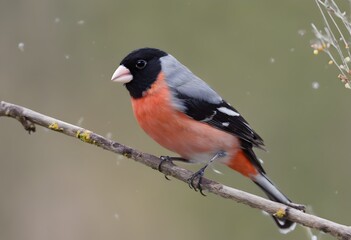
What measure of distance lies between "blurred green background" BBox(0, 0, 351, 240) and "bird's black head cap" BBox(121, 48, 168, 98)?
67.3 inches

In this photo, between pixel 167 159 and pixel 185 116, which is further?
pixel 185 116

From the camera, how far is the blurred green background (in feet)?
18.3

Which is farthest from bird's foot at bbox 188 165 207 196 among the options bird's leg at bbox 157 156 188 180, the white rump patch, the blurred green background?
the blurred green background

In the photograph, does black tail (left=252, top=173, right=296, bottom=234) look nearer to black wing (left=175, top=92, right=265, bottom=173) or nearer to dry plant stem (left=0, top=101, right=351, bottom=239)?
black wing (left=175, top=92, right=265, bottom=173)

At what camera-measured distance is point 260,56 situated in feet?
19.9

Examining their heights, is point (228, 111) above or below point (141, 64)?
below

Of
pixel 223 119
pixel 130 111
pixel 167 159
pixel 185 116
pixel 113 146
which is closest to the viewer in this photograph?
pixel 113 146

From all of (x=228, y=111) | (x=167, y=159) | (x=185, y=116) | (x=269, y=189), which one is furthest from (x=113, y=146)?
(x=269, y=189)

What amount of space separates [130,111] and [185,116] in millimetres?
2271

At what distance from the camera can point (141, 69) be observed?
3.99 m

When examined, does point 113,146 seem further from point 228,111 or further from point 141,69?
point 228,111

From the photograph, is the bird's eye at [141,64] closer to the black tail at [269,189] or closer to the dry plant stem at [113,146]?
the dry plant stem at [113,146]

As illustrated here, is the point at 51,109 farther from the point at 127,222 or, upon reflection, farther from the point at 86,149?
the point at 127,222

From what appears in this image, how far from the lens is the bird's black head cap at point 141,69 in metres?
3.94
